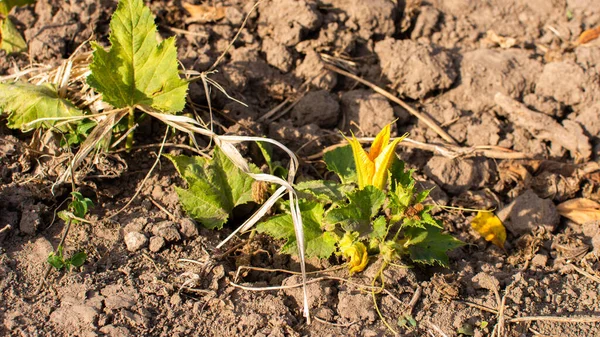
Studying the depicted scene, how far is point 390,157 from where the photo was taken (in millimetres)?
3203

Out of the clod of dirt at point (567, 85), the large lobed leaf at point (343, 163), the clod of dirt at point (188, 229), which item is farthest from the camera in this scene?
the clod of dirt at point (567, 85)

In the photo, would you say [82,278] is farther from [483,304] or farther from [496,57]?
[496,57]

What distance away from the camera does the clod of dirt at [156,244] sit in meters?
3.39

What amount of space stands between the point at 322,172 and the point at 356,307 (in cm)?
109

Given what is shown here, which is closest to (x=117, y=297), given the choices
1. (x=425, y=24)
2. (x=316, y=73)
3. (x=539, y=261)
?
(x=316, y=73)

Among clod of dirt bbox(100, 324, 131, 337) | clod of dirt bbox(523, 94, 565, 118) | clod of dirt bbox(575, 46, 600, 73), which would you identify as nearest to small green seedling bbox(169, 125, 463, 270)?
clod of dirt bbox(100, 324, 131, 337)

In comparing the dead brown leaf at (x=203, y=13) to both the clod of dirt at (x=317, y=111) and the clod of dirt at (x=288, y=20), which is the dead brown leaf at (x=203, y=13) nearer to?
the clod of dirt at (x=288, y=20)

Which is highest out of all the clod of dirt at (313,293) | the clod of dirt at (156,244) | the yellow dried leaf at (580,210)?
the clod of dirt at (156,244)

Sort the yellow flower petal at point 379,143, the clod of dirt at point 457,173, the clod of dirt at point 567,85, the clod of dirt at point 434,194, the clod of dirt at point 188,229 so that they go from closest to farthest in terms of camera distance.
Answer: the yellow flower petal at point 379,143
the clod of dirt at point 188,229
the clod of dirt at point 434,194
the clod of dirt at point 457,173
the clod of dirt at point 567,85

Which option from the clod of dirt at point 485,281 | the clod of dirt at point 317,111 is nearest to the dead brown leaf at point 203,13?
the clod of dirt at point 317,111

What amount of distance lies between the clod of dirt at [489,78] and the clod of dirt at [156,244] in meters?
2.25

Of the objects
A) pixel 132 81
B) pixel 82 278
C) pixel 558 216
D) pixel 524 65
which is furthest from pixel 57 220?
pixel 524 65

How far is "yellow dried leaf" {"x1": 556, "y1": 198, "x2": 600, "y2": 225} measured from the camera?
154 inches

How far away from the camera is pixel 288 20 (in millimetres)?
4484
